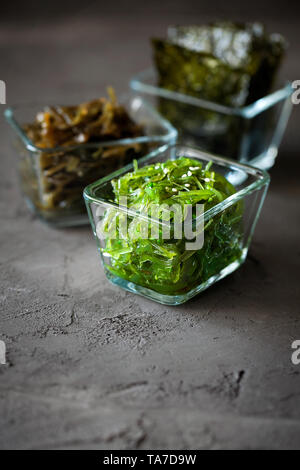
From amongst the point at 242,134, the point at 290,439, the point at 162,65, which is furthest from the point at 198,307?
the point at 162,65

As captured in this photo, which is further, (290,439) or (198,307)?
(198,307)

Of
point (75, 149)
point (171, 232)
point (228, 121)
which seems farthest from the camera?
point (228, 121)

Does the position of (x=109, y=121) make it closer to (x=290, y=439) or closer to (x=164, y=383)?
(x=164, y=383)

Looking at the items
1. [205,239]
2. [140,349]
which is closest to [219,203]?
[205,239]

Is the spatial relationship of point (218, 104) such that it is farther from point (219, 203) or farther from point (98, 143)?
point (219, 203)

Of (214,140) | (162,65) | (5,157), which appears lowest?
(5,157)

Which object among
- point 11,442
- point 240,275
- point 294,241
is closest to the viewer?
point 11,442

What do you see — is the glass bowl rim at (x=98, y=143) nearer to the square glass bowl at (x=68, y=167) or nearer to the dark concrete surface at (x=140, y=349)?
the square glass bowl at (x=68, y=167)
